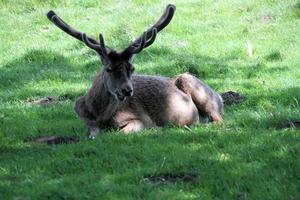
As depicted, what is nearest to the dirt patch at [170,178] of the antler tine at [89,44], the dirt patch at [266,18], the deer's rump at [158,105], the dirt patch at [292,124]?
the dirt patch at [292,124]

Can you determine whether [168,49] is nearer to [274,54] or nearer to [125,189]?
[274,54]

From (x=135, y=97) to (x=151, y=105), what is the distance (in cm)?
28

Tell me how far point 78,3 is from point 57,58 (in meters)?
4.12

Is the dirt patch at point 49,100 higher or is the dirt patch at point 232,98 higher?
the dirt patch at point 232,98

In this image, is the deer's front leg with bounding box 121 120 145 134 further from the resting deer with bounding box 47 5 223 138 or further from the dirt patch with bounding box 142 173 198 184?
the dirt patch with bounding box 142 173 198 184

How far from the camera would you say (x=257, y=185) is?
7.06 meters

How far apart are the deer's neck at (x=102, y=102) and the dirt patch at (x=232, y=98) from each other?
253cm

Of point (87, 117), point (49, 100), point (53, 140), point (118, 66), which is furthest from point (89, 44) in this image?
point (49, 100)

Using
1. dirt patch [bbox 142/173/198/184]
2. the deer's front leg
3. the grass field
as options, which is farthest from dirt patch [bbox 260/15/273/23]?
dirt patch [bbox 142/173/198/184]

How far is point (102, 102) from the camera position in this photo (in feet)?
33.0

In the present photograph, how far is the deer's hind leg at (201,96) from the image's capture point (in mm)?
10633

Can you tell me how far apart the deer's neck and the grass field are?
0.37 metres

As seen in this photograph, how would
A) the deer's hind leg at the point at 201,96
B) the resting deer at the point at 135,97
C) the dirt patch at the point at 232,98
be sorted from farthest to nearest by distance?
the dirt patch at the point at 232,98, the deer's hind leg at the point at 201,96, the resting deer at the point at 135,97

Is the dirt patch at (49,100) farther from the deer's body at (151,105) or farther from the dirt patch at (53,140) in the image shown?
the dirt patch at (53,140)
